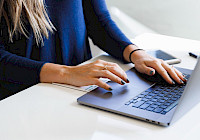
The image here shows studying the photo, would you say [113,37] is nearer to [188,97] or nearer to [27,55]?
[27,55]

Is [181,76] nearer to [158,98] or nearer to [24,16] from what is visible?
[158,98]

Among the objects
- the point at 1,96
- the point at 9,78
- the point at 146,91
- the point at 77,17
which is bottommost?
the point at 1,96

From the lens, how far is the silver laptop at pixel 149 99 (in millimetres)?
692

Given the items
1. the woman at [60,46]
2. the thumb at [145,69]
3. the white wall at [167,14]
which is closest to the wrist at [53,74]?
the woman at [60,46]

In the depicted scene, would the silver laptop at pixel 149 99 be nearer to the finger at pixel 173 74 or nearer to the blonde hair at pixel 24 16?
the finger at pixel 173 74

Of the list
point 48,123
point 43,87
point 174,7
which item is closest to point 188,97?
point 48,123

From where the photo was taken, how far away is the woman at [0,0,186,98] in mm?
973

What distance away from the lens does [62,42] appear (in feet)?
4.23

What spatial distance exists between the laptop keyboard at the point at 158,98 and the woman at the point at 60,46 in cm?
4

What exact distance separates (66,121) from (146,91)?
27cm

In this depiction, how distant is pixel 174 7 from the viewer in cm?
293

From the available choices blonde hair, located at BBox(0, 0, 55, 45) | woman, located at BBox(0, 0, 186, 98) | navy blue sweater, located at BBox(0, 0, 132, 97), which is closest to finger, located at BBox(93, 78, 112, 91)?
woman, located at BBox(0, 0, 186, 98)

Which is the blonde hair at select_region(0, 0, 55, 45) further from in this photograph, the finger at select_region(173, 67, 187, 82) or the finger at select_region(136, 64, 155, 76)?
the finger at select_region(173, 67, 187, 82)

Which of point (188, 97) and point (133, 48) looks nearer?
point (188, 97)
